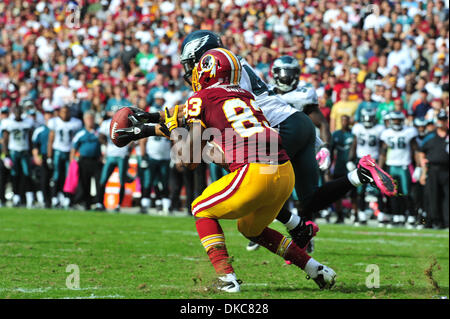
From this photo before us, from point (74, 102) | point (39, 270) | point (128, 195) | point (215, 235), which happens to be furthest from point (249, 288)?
point (74, 102)

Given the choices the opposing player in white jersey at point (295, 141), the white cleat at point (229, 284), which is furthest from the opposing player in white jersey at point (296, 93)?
the white cleat at point (229, 284)

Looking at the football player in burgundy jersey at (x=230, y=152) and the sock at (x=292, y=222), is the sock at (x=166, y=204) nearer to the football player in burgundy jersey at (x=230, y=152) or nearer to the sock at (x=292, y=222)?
the sock at (x=292, y=222)

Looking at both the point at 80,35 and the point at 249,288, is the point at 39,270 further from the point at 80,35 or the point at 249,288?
the point at 80,35

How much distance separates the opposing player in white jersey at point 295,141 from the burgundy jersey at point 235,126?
1.02 feet

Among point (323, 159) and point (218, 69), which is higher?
point (218, 69)

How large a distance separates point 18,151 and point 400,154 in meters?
6.93

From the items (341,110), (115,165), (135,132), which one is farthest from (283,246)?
(115,165)

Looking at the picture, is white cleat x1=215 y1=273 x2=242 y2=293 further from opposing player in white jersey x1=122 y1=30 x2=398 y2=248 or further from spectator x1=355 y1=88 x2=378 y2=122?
spectator x1=355 y1=88 x2=378 y2=122

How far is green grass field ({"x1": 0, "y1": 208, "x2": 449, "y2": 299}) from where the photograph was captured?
17.4 feet

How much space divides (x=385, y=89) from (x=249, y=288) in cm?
Result: 854

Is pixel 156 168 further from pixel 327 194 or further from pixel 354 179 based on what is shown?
pixel 354 179

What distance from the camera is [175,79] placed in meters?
15.2

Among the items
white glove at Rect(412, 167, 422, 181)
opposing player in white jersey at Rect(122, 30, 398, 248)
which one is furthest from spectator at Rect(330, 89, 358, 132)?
opposing player in white jersey at Rect(122, 30, 398, 248)
